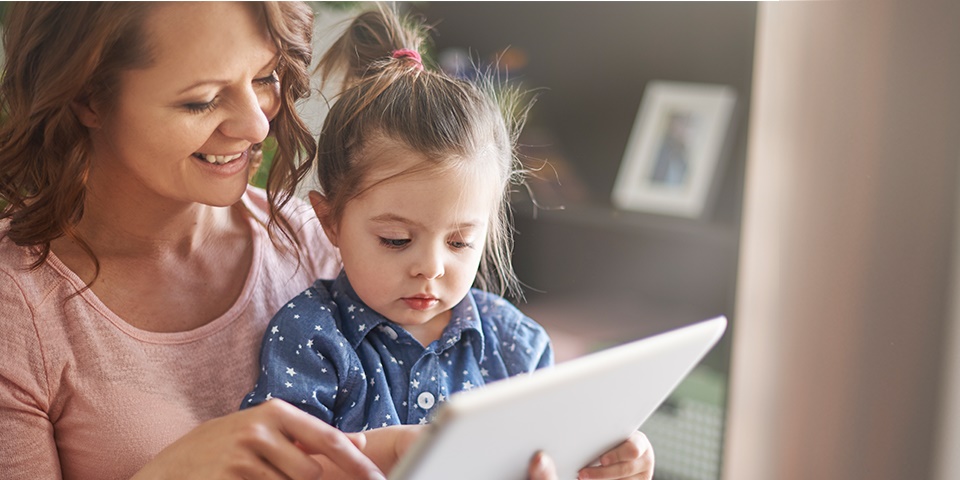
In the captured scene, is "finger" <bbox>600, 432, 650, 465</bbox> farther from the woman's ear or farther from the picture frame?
the picture frame

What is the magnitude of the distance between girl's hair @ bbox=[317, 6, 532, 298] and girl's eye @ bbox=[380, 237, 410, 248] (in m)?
0.05

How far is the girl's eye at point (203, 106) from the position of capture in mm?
748

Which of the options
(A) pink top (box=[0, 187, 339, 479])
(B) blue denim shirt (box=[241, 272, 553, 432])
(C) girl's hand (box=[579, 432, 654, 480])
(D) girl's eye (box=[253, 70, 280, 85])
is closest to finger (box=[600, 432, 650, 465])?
(C) girl's hand (box=[579, 432, 654, 480])

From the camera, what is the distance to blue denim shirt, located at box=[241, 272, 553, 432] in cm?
86

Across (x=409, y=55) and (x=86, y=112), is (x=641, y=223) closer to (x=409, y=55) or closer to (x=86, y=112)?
(x=409, y=55)

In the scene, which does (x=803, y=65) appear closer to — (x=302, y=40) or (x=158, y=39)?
(x=302, y=40)

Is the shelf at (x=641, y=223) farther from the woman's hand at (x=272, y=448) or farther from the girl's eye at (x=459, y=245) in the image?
the woman's hand at (x=272, y=448)

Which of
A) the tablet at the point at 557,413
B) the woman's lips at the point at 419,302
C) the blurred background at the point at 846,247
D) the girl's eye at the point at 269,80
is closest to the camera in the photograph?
the tablet at the point at 557,413

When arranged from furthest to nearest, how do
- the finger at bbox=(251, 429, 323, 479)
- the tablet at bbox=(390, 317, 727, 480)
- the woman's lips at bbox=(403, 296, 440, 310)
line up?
the woman's lips at bbox=(403, 296, 440, 310)
the finger at bbox=(251, 429, 323, 479)
the tablet at bbox=(390, 317, 727, 480)

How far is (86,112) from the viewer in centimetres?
75

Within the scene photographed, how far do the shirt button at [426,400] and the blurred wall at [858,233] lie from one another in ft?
2.00

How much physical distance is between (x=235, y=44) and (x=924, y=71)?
84 centimetres

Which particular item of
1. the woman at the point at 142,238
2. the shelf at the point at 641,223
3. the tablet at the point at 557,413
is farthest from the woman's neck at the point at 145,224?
the shelf at the point at 641,223

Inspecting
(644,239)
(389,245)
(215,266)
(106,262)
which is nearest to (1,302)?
(106,262)
